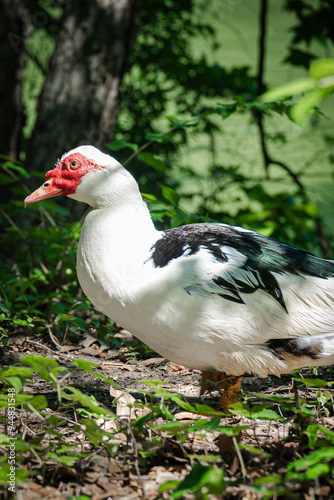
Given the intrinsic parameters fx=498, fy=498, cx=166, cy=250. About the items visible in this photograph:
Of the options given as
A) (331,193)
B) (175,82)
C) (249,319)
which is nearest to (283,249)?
(249,319)

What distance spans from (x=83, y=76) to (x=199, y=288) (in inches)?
123

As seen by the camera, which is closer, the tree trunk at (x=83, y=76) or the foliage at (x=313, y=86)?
the foliage at (x=313, y=86)

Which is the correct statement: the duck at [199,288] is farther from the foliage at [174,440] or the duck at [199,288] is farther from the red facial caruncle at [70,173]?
the foliage at [174,440]

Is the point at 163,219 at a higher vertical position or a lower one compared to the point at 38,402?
lower

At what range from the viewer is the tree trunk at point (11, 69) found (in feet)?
16.9

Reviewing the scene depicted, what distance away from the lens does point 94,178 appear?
274 cm

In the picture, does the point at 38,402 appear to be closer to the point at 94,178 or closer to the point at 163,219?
the point at 94,178

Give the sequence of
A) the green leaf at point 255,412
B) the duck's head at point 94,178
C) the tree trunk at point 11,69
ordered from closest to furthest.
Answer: the green leaf at point 255,412 < the duck's head at point 94,178 < the tree trunk at point 11,69

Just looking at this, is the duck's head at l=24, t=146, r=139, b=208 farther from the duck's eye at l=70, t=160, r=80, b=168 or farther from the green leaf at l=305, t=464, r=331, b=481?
the green leaf at l=305, t=464, r=331, b=481

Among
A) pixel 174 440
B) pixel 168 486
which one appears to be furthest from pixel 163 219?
pixel 168 486

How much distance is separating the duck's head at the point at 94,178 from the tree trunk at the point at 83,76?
208 cm

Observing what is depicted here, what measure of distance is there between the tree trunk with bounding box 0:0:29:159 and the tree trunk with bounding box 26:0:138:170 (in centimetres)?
65

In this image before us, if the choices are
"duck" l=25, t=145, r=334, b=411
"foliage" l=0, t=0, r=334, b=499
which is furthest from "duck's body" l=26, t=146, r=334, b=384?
"foliage" l=0, t=0, r=334, b=499

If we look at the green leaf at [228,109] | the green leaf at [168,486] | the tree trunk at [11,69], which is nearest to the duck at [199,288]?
the green leaf at [168,486]
